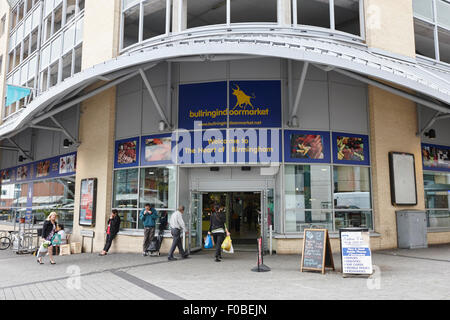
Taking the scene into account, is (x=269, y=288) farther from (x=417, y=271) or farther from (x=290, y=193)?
(x=290, y=193)

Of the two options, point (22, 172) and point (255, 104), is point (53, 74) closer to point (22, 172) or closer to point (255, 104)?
point (22, 172)

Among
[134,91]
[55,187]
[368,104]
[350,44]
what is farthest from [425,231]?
[55,187]

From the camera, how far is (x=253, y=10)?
532 inches

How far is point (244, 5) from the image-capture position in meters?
13.2

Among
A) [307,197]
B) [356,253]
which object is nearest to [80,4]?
[307,197]

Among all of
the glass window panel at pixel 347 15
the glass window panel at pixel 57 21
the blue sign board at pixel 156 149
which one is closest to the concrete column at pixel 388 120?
the glass window panel at pixel 347 15

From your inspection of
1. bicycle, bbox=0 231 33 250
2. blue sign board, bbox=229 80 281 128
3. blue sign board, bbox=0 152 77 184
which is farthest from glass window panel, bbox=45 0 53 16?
blue sign board, bbox=229 80 281 128

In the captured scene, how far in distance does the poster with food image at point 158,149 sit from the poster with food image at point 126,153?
1.56ft

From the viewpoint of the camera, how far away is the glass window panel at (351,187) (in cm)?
1191

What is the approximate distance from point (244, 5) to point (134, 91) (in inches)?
197

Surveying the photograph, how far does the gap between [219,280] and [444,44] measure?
13.8 metres

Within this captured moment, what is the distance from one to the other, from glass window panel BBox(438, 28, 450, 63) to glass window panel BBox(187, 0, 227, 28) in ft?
27.7

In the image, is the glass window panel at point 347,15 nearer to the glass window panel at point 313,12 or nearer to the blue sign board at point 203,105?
the glass window panel at point 313,12
